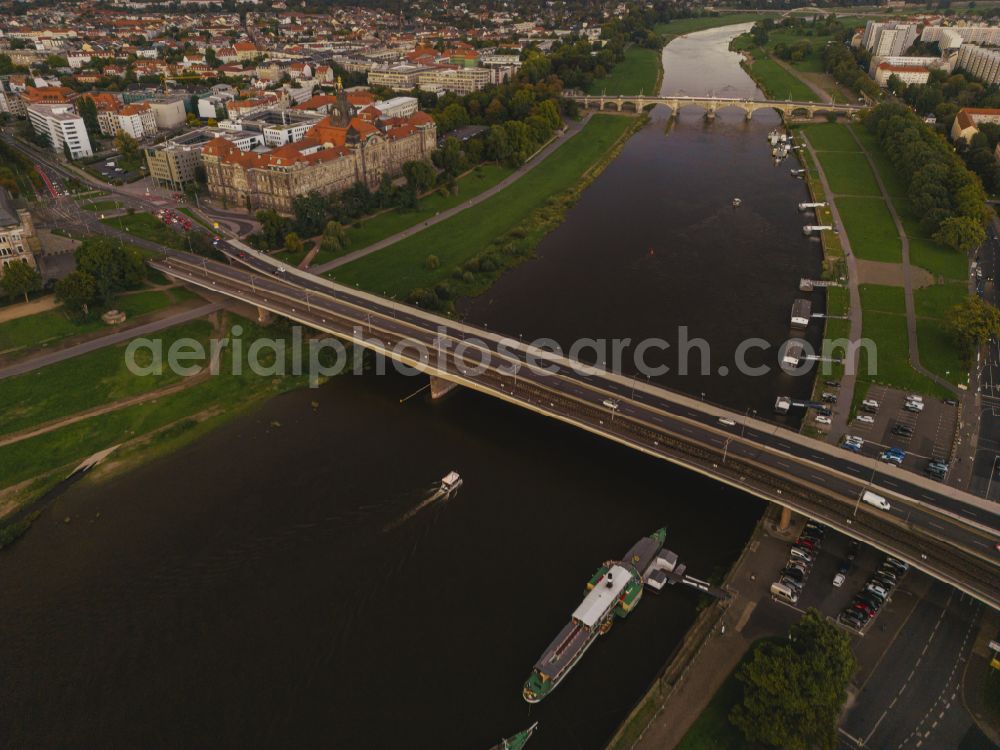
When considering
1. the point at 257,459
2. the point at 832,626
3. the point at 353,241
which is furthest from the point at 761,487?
the point at 353,241

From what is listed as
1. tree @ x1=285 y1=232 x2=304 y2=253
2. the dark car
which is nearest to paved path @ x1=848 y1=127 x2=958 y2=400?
the dark car

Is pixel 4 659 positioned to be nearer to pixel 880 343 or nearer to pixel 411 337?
pixel 411 337

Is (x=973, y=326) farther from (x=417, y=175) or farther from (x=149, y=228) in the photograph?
(x=149, y=228)

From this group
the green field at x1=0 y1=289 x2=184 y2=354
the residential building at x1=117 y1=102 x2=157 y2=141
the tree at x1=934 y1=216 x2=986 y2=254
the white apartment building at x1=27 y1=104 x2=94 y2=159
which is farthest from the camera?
the residential building at x1=117 y1=102 x2=157 y2=141

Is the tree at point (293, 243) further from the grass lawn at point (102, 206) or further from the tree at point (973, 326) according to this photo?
the tree at point (973, 326)

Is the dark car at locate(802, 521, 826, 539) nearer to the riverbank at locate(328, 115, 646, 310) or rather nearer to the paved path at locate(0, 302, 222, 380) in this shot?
the riverbank at locate(328, 115, 646, 310)

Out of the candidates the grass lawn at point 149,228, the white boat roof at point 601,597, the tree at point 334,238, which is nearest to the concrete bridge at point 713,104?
the tree at point 334,238

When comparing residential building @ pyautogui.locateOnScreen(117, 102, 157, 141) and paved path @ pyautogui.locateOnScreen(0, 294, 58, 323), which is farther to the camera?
residential building @ pyautogui.locateOnScreen(117, 102, 157, 141)

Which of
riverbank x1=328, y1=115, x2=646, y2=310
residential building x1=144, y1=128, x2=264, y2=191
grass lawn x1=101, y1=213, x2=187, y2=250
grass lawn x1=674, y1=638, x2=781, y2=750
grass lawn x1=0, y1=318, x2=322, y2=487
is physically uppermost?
residential building x1=144, y1=128, x2=264, y2=191
